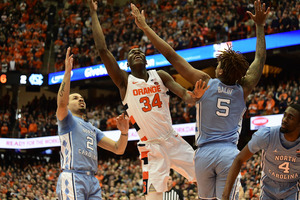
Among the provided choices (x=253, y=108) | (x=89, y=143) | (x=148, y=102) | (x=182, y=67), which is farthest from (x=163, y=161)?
(x=253, y=108)

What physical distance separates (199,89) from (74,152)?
7.01ft

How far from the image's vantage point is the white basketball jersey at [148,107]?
18.2ft

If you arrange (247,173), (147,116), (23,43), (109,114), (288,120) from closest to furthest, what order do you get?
(288,120) < (147,116) < (247,173) < (109,114) < (23,43)

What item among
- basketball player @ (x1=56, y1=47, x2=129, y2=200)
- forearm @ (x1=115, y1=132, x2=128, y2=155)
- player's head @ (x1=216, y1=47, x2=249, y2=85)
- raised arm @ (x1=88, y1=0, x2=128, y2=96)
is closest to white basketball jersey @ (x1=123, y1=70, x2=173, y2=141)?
raised arm @ (x1=88, y1=0, x2=128, y2=96)

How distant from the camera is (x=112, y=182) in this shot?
1677 cm

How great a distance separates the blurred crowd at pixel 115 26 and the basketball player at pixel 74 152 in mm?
13974

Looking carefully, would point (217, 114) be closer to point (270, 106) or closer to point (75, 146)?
point (75, 146)

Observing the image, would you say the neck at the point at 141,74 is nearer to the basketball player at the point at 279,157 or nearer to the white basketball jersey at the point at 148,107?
the white basketball jersey at the point at 148,107

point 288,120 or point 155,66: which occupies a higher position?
point 155,66

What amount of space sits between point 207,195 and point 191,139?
53.8 feet

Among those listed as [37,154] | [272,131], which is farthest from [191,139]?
[272,131]

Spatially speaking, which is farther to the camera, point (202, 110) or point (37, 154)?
point (37, 154)

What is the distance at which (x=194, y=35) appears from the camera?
821 inches

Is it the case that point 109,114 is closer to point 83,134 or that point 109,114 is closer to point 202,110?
point 83,134
